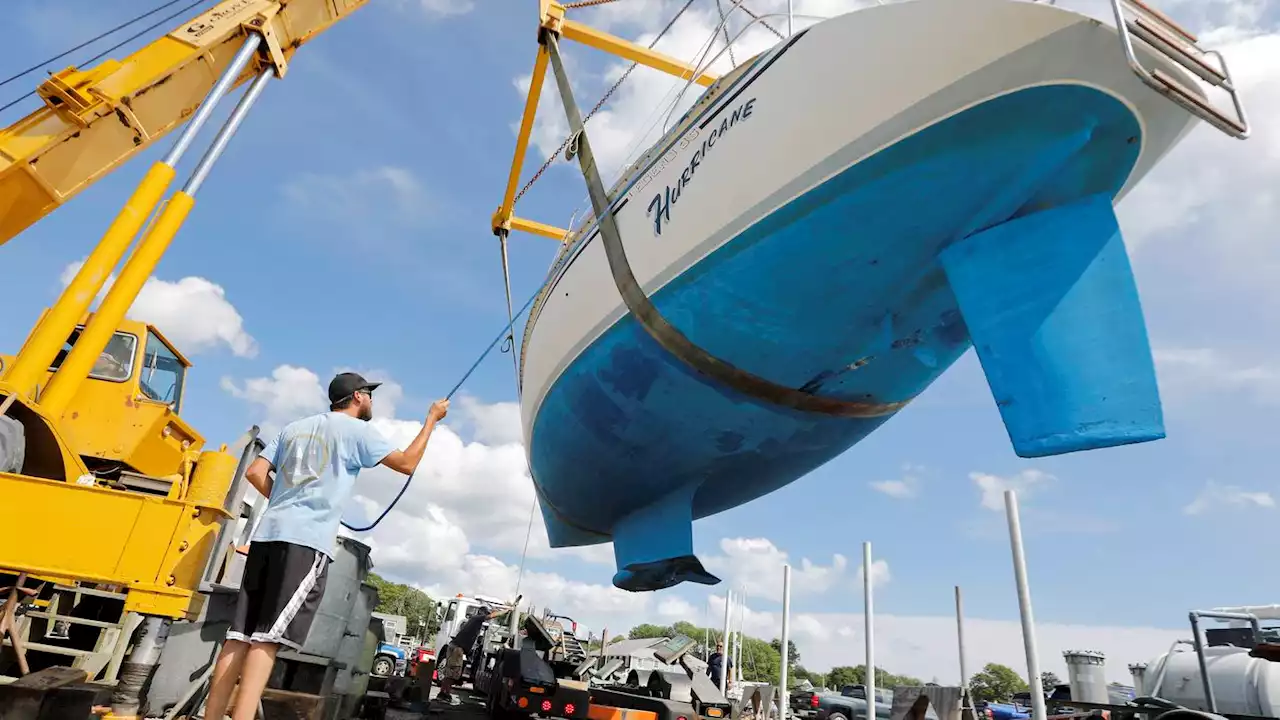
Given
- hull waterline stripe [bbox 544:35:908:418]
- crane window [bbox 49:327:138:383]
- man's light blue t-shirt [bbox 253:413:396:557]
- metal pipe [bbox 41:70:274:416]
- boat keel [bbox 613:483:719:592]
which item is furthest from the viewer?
crane window [bbox 49:327:138:383]

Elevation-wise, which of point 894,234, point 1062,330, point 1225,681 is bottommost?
point 1225,681

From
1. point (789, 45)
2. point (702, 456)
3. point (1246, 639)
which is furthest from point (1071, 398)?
point (1246, 639)

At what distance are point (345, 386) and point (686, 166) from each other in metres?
2.46

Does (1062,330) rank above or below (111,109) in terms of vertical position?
below

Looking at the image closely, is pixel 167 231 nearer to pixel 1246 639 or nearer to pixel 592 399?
pixel 592 399

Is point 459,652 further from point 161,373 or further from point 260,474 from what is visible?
point 260,474

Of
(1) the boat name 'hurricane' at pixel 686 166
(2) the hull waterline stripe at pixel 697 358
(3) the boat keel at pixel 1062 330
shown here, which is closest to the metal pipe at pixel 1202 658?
(2) the hull waterline stripe at pixel 697 358

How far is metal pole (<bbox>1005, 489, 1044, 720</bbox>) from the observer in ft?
11.0

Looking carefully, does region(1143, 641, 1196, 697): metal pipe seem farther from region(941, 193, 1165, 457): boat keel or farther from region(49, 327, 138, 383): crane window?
region(49, 327, 138, 383): crane window

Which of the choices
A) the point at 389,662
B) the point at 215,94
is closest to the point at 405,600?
the point at 389,662

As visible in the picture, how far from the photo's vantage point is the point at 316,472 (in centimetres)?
218

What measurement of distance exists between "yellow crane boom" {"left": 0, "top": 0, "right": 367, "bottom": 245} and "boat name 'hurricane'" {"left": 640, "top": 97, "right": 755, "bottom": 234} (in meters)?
4.83

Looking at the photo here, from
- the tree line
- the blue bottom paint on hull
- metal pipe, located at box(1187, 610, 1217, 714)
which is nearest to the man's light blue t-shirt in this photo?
the blue bottom paint on hull

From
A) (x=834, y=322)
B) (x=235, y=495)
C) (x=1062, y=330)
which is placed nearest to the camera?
(x=1062, y=330)
